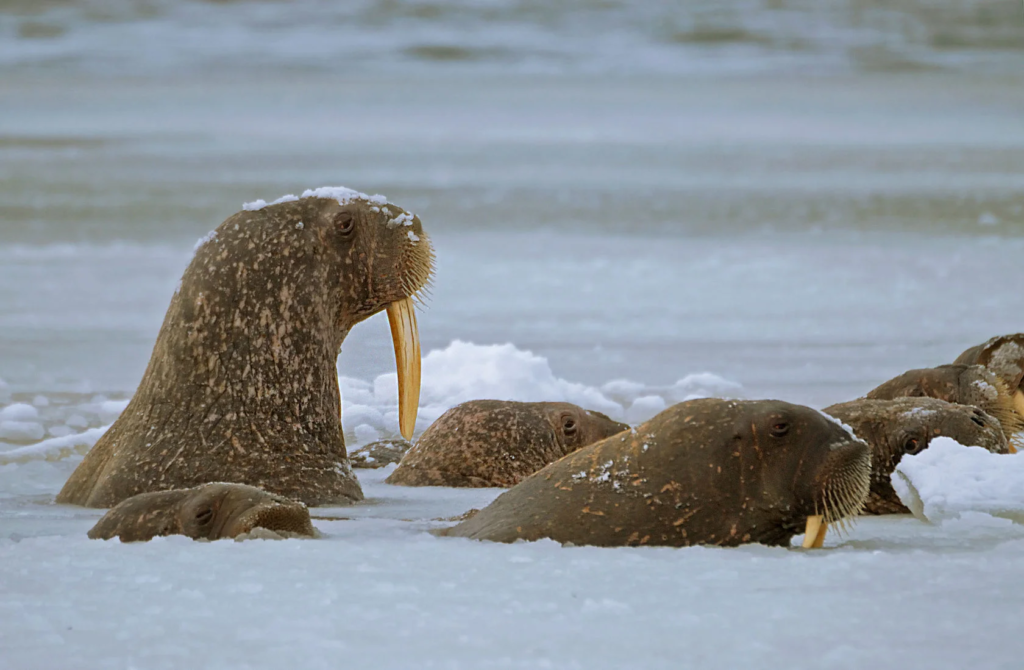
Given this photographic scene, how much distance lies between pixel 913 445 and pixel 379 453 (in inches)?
152

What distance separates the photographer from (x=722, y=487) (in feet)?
16.8

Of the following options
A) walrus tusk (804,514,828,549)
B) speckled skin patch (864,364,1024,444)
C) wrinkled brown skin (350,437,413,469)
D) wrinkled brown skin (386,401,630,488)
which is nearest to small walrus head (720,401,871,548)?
walrus tusk (804,514,828,549)

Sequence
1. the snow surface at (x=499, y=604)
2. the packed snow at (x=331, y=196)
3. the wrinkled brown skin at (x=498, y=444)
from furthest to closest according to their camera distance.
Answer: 1. the wrinkled brown skin at (x=498, y=444)
2. the packed snow at (x=331, y=196)
3. the snow surface at (x=499, y=604)

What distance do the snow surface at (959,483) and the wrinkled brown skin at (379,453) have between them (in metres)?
3.97

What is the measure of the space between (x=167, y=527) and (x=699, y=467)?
2.05 m

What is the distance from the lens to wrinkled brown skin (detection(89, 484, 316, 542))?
207 inches

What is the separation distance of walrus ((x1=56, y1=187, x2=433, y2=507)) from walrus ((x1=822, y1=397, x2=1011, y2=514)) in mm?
2428

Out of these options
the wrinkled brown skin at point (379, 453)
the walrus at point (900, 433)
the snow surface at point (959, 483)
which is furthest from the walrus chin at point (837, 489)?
the wrinkled brown skin at point (379, 453)

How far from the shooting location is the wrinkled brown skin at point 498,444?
26.2ft

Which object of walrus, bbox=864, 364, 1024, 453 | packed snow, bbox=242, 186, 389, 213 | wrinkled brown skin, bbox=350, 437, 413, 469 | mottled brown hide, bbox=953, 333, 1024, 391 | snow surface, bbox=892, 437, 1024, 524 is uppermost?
packed snow, bbox=242, 186, 389, 213

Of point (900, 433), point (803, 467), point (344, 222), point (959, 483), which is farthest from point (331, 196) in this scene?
point (959, 483)

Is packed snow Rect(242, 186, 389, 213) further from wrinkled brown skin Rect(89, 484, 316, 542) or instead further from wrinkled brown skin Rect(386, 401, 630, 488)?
Answer: wrinkled brown skin Rect(386, 401, 630, 488)

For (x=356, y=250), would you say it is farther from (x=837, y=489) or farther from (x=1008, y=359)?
(x=1008, y=359)

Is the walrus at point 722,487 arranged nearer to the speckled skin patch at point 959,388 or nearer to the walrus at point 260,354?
the walrus at point 260,354
